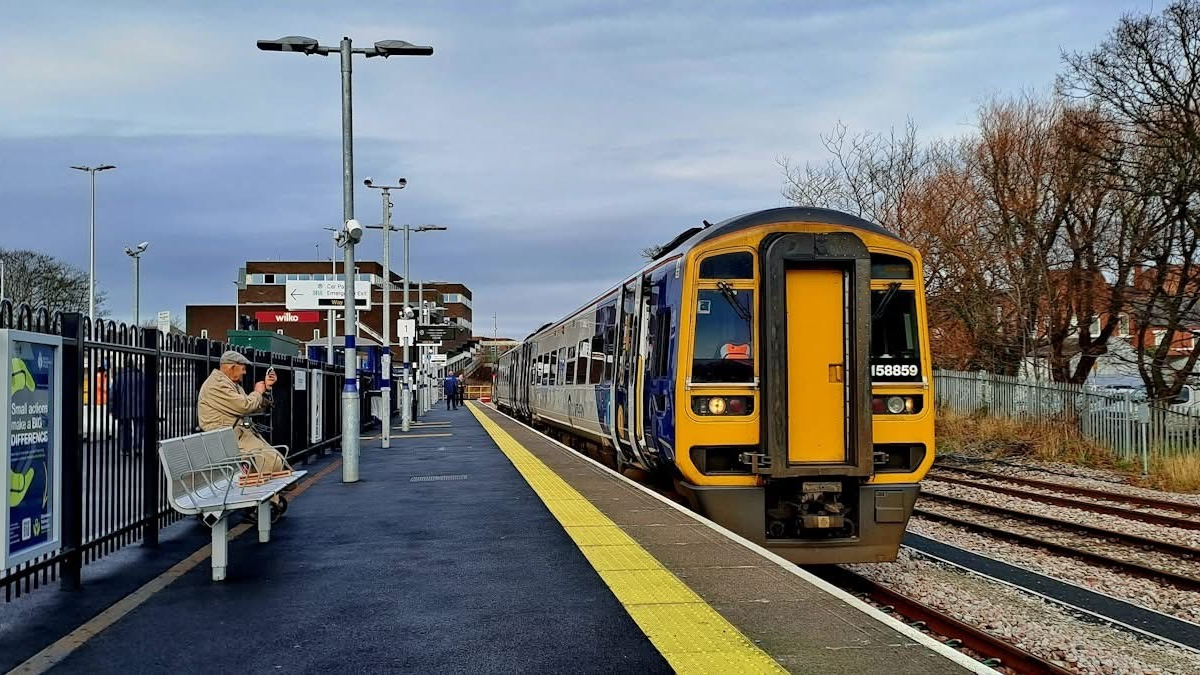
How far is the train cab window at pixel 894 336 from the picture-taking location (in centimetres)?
912

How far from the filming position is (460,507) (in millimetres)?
11000

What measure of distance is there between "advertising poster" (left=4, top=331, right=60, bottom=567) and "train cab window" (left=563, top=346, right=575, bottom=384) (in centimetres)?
1252

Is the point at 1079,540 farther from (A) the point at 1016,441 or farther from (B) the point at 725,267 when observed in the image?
(A) the point at 1016,441

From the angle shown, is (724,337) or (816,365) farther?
(724,337)

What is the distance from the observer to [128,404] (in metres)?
8.30

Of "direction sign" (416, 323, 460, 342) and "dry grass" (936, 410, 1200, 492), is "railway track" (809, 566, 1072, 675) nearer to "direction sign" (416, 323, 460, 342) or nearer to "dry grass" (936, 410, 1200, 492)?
"dry grass" (936, 410, 1200, 492)

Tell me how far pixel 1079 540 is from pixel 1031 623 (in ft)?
14.7

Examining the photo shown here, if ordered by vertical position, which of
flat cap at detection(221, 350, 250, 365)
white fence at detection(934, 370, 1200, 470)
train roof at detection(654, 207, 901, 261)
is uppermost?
train roof at detection(654, 207, 901, 261)

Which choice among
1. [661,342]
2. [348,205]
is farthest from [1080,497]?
[348,205]

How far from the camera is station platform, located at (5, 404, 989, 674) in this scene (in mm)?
5203

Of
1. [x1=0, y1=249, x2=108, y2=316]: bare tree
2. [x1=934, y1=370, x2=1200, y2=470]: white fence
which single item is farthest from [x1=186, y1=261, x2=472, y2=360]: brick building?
[x1=934, y1=370, x2=1200, y2=470]: white fence

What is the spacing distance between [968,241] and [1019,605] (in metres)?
21.4

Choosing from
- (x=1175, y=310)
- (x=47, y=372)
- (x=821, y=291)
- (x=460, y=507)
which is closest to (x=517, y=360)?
(x=1175, y=310)

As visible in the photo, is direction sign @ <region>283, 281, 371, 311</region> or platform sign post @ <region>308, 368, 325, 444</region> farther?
direction sign @ <region>283, 281, 371, 311</region>
